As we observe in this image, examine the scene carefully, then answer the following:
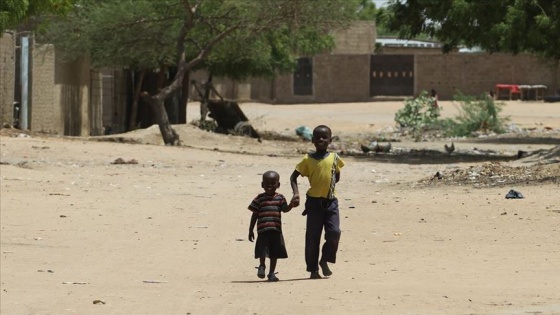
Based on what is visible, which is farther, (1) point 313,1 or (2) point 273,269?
(1) point 313,1

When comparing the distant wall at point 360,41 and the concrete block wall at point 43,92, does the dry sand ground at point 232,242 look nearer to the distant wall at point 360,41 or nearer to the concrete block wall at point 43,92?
the concrete block wall at point 43,92

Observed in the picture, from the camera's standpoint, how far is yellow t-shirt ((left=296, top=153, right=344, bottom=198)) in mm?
10602

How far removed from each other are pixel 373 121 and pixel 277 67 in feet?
29.8

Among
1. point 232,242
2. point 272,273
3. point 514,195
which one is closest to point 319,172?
point 272,273

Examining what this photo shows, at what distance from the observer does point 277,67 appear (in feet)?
128

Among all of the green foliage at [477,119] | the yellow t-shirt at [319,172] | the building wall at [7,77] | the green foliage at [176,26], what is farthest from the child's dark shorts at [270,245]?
the green foliage at [477,119]

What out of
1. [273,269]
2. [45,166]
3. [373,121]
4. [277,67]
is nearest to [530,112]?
[373,121]

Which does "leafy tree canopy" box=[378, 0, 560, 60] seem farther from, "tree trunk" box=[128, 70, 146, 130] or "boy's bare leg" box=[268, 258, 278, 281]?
"boy's bare leg" box=[268, 258, 278, 281]

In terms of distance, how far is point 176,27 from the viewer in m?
30.8

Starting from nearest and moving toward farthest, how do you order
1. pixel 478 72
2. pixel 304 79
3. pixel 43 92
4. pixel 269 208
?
pixel 269 208
pixel 43 92
pixel 478 72
pixel 304 79

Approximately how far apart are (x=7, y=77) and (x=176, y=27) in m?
4.66

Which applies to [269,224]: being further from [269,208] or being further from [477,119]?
[477,119]

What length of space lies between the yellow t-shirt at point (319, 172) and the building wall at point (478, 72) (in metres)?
49.5

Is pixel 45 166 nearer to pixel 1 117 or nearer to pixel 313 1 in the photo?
pixel 1 117
